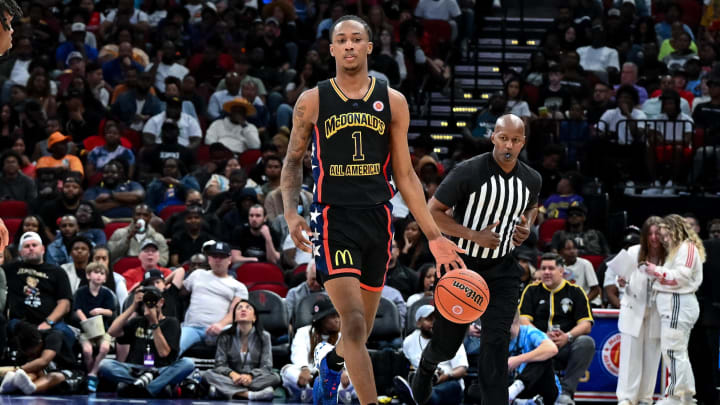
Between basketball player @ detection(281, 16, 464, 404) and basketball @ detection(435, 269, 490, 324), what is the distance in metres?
0.43

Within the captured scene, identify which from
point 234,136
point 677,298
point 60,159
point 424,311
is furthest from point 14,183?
point 677,298

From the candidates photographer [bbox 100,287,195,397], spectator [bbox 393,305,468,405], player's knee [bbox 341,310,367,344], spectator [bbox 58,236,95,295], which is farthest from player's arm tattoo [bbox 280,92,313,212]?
spectator [bbox 58,236,95,295]

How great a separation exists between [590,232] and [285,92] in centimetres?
617

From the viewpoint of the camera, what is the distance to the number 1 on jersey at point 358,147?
5988 millimetres

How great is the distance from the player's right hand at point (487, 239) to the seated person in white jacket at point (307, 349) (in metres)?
4.10

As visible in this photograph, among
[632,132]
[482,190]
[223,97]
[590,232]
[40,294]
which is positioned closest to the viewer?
[482,190]

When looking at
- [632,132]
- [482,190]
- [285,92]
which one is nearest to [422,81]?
[285,92]

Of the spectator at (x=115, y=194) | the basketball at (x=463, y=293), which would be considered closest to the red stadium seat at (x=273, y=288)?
the spectator at (x=115, y=194)

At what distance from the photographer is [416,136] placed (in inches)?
696

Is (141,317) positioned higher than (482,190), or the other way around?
A: (482,190)

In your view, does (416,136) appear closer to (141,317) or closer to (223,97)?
(223,97)

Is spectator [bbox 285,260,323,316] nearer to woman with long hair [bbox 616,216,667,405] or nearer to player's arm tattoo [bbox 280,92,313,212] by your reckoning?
woman with long hair [bbox 616,216,667,405]

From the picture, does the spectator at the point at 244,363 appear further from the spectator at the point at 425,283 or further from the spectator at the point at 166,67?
the spectator at the point at 166,67

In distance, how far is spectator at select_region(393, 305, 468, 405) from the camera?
11.1 metres
